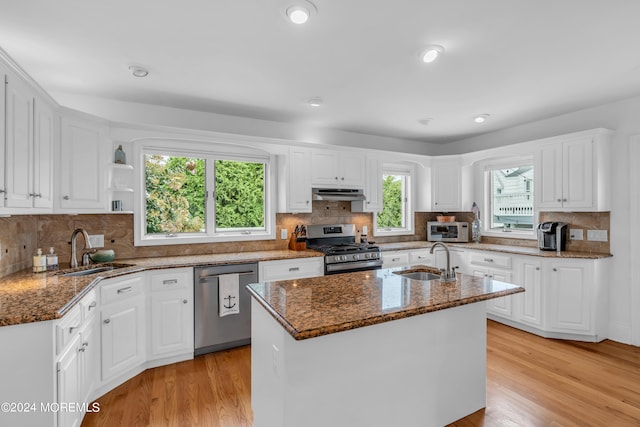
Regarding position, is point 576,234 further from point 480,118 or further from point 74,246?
point 74,246

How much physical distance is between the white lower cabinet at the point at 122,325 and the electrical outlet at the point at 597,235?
4.79 meters

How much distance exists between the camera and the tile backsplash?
2.54 m

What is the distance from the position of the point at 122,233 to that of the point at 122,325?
1065mm

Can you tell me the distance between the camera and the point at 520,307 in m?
3.72

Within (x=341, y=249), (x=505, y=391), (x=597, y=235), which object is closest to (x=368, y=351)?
(x=505, y=391)

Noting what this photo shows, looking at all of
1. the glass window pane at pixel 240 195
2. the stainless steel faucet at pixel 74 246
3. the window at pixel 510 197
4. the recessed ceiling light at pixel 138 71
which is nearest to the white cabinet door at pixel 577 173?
the window at pixel 510 197

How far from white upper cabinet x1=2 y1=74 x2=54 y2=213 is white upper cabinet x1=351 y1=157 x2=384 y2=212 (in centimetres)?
334

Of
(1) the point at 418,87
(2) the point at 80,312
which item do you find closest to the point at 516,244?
(1) the point at 418,87

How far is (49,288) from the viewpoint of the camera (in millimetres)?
2041

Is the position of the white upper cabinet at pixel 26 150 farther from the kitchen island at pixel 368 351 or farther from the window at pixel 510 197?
the window at pixel 510 197

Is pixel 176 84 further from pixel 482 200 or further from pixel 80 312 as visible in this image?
pixel 482 200

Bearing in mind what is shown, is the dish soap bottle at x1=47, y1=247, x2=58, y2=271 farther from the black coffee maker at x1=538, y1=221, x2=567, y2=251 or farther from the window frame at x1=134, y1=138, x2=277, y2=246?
the black coffee maker at x1=538, y1=221, x2=567, y2=251

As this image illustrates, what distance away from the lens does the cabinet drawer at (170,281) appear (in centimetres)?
286

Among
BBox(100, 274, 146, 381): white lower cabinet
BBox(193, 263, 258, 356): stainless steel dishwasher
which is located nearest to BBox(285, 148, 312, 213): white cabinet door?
BBox(193, 263, 258, 356): stainless steel dishwasher
